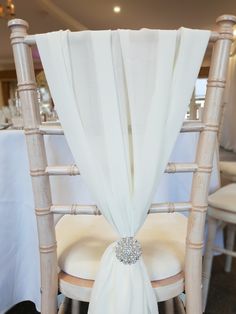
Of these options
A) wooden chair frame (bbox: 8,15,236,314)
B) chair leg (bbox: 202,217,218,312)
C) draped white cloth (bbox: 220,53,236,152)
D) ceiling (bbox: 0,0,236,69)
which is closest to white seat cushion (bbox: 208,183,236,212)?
chair leg (bbox: 202,217,218,312)

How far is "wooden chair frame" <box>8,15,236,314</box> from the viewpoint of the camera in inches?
21.6

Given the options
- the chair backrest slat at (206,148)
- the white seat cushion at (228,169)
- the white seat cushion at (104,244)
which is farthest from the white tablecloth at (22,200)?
the white seat cushion at (228,169)

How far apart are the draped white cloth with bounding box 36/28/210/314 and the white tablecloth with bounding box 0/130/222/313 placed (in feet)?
0.92

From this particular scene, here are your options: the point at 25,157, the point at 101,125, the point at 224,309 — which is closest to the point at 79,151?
the point at 101,125

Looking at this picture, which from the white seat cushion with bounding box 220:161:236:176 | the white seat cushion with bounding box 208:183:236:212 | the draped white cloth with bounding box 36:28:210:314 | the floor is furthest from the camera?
the white seat cushion with bounding box 220:161:236:176

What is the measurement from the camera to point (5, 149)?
2.69 feet

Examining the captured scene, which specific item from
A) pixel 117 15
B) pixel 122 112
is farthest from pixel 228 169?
pixel 117 15

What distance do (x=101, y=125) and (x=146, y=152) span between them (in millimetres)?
110

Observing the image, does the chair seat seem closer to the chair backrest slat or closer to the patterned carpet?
the patterned carpet

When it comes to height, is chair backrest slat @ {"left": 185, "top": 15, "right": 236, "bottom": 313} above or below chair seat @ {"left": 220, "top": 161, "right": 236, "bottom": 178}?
above

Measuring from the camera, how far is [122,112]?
57cm

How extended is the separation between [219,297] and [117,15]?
203 inches

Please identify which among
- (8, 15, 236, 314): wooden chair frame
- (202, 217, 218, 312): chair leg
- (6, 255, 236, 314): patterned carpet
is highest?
(8, 15, 236, 314): wooden chair frame

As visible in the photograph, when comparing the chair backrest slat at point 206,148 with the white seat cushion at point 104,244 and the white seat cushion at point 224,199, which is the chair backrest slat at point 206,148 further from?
the white seat cushion at point 224,199
